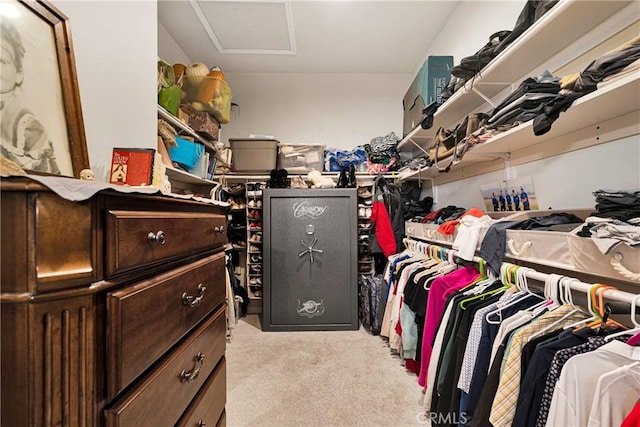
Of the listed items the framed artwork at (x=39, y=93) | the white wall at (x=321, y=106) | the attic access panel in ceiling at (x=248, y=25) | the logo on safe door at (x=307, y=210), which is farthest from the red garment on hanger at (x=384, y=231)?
the framed artwork at (x=39, y=93)

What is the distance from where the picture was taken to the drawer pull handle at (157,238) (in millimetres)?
626

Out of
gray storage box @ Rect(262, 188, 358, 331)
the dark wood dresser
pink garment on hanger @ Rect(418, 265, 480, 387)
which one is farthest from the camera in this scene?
gray storage box @ Rect(262, 188, 358, 331)

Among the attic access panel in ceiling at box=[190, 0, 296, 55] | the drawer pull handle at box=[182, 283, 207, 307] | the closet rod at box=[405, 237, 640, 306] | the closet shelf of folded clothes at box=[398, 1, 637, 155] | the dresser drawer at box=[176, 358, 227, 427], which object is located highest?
the attic access panel in ceiling at box=[190, 0, 296, 55]

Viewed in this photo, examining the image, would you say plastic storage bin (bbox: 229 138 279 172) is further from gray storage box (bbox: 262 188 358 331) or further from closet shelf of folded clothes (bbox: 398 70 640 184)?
closet shelf of folded clothes (bbox: 398 70 640 184)

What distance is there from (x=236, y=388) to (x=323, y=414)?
23.6 inches

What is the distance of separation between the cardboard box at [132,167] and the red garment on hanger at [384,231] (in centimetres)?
223

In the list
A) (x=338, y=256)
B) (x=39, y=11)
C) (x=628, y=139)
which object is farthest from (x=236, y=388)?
(x=628, y=139)

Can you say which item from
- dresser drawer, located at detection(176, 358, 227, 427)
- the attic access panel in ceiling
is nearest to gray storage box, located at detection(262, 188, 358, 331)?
the attic access panel in ceiling

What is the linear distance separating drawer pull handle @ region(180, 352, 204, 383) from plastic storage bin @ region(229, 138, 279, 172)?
241 centimetres

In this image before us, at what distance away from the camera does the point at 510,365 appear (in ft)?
2.82

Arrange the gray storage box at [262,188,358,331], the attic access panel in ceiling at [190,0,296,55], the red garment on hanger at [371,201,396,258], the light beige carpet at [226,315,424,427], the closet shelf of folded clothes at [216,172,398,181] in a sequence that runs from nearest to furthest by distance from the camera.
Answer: the light beige carpet at [226,315,424,427], the attic access panel in ceiling at [190,0,296,55], the gray storage box at [262,188,358,331], the red garment on hanger at [371,201,396,258], the closet shelf of folded clothes at [216,172,398,181]

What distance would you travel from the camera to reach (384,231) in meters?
2.88

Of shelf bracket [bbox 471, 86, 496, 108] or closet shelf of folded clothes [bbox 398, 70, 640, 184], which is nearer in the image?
closet shelf of folded clothes [bbox 398, 70, 640, 184]

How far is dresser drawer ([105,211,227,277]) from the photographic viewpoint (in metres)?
0.52
